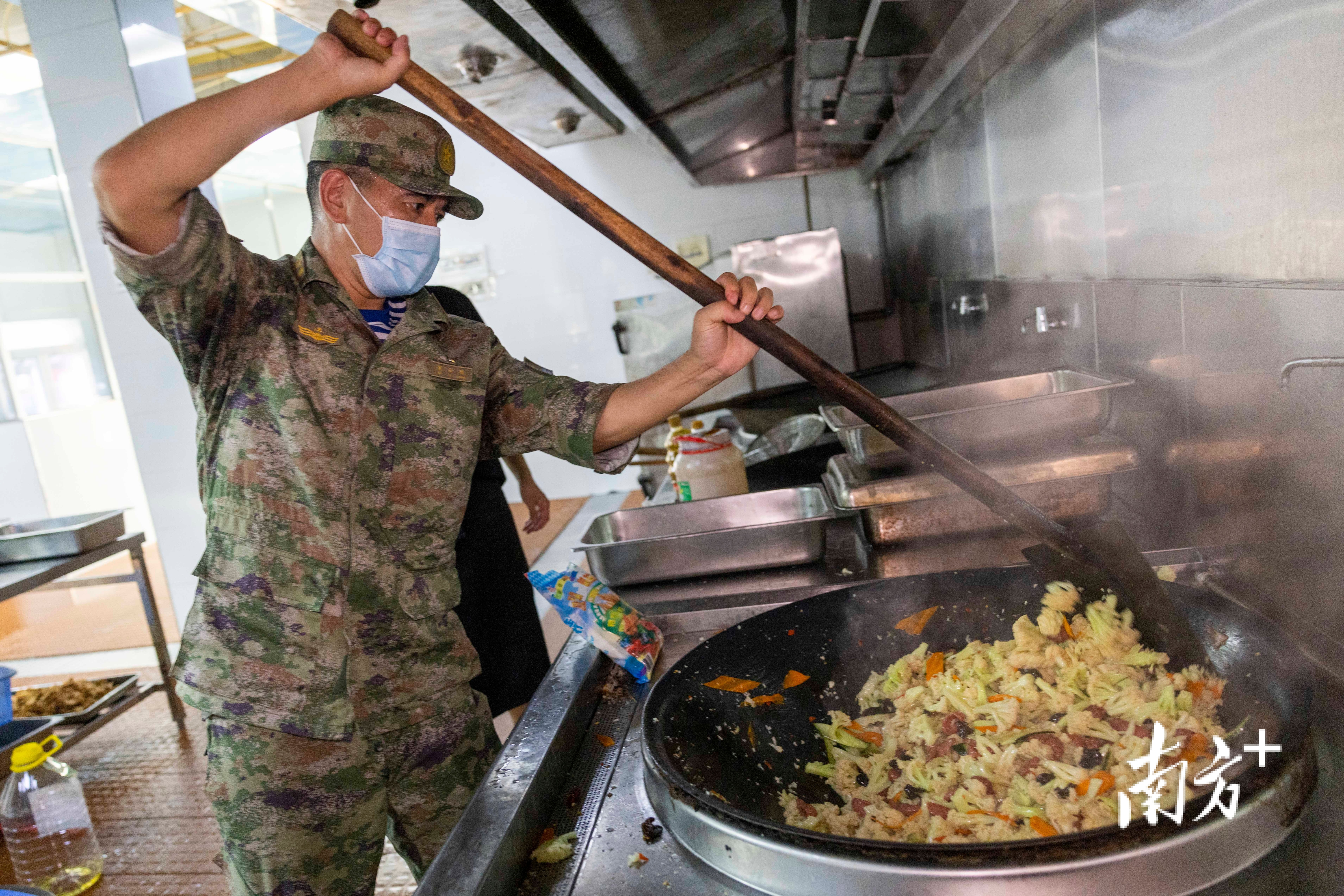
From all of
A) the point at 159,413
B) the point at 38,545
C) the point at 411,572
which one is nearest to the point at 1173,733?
the point at 411,572

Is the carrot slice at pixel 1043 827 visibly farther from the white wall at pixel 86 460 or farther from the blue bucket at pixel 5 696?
the white wall at pixel 86 460

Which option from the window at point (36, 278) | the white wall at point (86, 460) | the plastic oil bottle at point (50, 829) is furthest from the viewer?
the white wall at point (86, 460)

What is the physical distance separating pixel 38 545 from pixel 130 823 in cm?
123

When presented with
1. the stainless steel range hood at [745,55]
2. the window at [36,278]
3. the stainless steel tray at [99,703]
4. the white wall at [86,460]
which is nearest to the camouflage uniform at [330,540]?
the stainless steel range hood at [745,55]

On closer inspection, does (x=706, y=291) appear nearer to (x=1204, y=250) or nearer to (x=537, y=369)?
(x=537, y=369)

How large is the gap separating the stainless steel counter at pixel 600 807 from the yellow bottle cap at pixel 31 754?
220 centimetres

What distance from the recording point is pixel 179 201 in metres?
1.22

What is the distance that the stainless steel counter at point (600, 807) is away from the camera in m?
0.80

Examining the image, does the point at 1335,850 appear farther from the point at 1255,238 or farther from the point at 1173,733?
the point at 1255,238

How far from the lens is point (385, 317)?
1661mm

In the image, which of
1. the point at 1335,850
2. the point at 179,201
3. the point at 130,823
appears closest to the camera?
the point at 1335,850

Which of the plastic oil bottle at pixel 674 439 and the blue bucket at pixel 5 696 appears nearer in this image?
the plastic oil bottle at pixel 674 439

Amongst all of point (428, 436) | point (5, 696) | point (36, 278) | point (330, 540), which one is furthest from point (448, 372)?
point (36, 278)

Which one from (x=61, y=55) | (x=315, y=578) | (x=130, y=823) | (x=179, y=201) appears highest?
(x=61, y=55)
